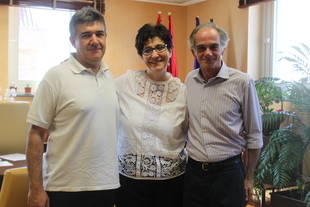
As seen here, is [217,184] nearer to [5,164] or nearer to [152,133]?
[152,133]

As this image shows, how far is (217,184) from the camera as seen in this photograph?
177 centimetres

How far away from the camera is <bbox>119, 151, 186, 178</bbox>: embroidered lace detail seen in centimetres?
182

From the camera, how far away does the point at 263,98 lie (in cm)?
340

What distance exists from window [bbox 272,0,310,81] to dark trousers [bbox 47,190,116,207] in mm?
2739

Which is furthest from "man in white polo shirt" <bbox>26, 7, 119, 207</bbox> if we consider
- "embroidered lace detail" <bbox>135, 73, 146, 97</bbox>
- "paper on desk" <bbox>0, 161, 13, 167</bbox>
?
"paper on desk" <bbox>0, 161, 13, 167</bbox>

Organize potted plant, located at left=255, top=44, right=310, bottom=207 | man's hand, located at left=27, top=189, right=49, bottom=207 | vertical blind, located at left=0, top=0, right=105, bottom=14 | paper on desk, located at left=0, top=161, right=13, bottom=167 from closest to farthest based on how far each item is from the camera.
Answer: man's hand, located at left=27, top=189, right=49, bottom=207, paper on desk, located at left=0, top=161, right=13, bottom=167, potted plant, located at left=255, top=44, right=310, bottom=207, vertical blind, located at left=0, top=0, right=105, bottom=14

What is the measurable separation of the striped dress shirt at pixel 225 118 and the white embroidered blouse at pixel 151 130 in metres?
0.09

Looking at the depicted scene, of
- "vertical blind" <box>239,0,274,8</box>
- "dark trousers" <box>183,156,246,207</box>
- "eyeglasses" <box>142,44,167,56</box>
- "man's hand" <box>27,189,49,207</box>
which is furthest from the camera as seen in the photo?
"vertical blind" <box>239,0,274,8</box>

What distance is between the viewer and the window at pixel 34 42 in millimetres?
4734

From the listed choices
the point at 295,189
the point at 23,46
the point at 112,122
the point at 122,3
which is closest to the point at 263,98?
the point at 295,189

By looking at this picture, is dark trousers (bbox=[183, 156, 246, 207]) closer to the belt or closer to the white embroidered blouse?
the belt

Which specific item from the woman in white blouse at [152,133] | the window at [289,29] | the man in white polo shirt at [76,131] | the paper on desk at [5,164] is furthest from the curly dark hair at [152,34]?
the window at [289,29]

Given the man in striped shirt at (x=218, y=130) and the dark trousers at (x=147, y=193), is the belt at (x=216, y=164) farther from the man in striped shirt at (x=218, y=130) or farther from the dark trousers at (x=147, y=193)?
the dark trousers at (x=147, y=193)

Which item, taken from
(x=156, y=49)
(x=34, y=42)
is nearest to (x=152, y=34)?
(x=156, y=49)
